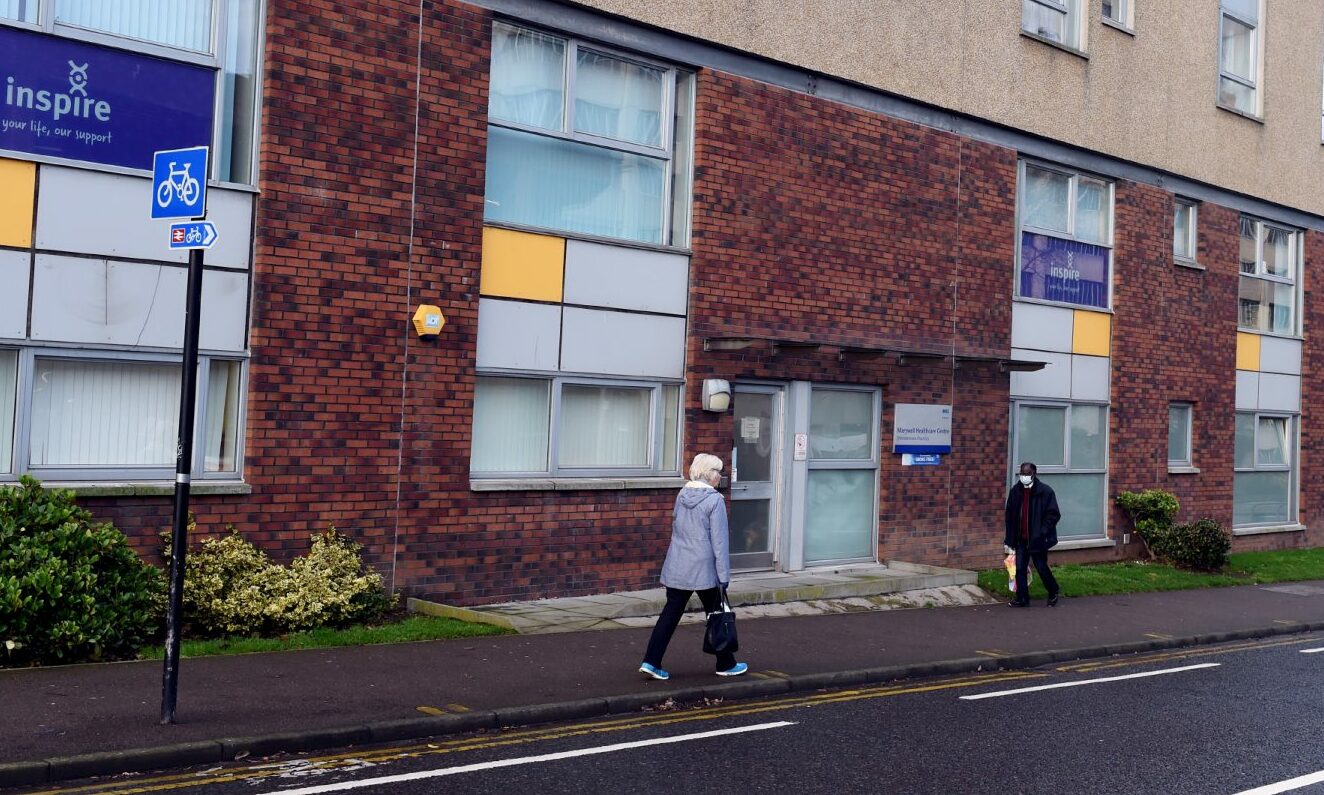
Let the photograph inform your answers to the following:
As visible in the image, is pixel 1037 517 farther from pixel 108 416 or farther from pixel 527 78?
pixel 108 416

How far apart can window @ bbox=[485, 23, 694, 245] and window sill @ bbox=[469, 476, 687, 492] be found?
8.12ft

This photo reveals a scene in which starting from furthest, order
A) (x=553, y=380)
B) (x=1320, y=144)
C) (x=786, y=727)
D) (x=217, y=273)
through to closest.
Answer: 1. (x=1320, y=144)
2. (x=553, y=380)
3. (x=217, y=273)
4. (x=786, y=727)

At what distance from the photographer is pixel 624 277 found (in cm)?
1388

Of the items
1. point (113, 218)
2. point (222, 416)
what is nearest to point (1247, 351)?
point (222, 416)

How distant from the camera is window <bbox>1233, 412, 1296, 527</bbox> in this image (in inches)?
906

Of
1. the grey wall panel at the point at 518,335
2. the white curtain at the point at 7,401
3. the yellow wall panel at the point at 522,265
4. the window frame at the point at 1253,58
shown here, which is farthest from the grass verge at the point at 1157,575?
the white curtain at the point at 7,401

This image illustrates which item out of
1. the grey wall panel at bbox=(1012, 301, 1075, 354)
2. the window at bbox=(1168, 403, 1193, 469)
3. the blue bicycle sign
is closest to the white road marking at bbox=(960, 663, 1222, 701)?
the blue bicycle sign

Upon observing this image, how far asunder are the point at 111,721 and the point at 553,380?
6428mm

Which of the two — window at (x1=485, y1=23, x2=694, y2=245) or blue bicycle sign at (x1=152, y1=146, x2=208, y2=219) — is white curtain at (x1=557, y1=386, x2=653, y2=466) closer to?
window at (x1=485, y1=23, x2=694, y2=245)

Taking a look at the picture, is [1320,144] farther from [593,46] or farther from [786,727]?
[786,727]

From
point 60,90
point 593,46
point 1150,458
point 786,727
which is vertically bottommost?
point 786,727

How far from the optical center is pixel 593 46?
13703mm

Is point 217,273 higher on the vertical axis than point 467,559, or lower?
higher

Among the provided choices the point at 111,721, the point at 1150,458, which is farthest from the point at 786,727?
the point at 1150,458
